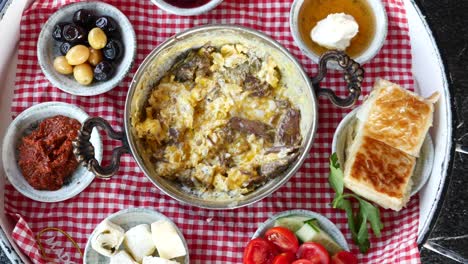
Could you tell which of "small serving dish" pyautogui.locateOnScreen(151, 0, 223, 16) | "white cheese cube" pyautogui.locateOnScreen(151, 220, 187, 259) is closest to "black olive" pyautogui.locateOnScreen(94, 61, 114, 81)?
"small serving dish" pyautogui.locateOnScreen(151, 0, 223, 16)

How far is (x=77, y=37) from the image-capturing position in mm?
3113

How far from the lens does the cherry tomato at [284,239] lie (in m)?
2.87

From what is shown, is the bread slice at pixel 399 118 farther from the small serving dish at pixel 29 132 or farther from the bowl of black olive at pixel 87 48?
the small serving dish at pixel 29 132

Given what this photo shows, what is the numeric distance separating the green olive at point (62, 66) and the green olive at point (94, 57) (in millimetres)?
→ 107

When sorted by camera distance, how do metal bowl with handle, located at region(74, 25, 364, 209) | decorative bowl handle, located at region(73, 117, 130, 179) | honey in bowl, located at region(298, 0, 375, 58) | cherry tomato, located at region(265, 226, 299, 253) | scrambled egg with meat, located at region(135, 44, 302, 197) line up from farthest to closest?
honey in bowl, located at region(298, 0, 375, 58)
scrambled egg with meat, located at region(135, 44, 302, 197)
cherry tomato, located at region(265, 226, 299, 253)
metal bowl with handle, located at region(74, 25, 364, 209)
decorative bowl handle, located at region(73, 117, 130, 179)

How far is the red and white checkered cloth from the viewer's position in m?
3.07

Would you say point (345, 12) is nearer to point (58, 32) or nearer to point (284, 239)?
A: point (284, 239)

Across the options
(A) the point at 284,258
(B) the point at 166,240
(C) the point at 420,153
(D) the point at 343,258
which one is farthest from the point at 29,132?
(C) the point at 420,153

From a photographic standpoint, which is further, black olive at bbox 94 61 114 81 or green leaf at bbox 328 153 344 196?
black olive at bbox 94 61 114 81

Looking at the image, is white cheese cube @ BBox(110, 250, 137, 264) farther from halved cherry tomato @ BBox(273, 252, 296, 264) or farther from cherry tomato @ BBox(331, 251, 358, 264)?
cherry tomato @ BBox(331, 251, 358, 264)

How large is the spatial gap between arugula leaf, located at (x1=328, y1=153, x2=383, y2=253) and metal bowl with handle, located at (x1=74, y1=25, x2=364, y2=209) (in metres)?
0.17

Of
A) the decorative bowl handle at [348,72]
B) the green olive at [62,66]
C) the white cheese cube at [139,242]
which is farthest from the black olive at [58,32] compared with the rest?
the decorative bowl handle at [348,72]

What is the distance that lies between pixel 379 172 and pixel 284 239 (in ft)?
1.81

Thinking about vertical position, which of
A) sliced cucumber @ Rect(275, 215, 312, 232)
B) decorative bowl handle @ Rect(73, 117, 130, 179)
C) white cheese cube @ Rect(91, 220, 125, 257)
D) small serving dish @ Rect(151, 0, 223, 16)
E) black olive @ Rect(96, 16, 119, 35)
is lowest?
white cheese cube @ Rect(91, 220, 125, 257)
